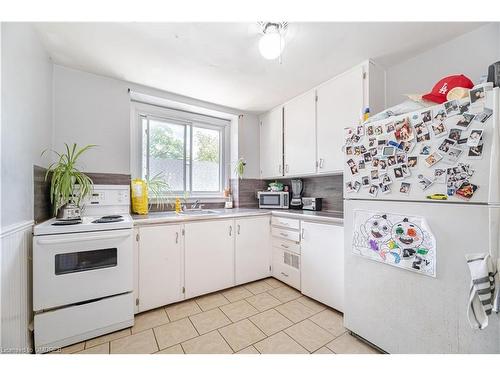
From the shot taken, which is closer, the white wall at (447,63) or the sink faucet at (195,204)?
the white wall at (447,63)

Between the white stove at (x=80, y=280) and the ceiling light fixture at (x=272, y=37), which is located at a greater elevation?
the ceiling light fixture at (x=272, y=37)

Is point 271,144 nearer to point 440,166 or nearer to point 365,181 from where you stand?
point 365,181

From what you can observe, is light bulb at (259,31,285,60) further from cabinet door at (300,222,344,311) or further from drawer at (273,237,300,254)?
drawer at (273,237,300,254)

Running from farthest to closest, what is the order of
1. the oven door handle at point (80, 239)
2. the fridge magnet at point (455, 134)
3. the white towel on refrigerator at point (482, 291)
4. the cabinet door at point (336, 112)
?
the cabinet door at point (336, 112) → the oven door handle at point (80, 239) → the fridge magnet at point (455, 134) → the white towel on refrigerator at point (482, 291)

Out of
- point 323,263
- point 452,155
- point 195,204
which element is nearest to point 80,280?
point 195,204

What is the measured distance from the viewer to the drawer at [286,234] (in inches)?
87.4

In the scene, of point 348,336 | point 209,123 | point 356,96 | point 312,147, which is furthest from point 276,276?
point 209,123

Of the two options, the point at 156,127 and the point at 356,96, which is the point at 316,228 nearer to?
the point at 356,96

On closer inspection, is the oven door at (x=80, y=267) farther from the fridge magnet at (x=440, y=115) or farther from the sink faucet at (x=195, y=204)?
the fridge magnet at (x=440, y=115)

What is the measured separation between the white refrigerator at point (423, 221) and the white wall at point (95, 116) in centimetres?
230

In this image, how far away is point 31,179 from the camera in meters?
1.41

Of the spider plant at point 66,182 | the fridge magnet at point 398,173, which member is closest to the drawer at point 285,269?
the fridge magnet at point 398,173

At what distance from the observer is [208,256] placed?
2.16m

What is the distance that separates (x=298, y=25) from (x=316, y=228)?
5.49ft
